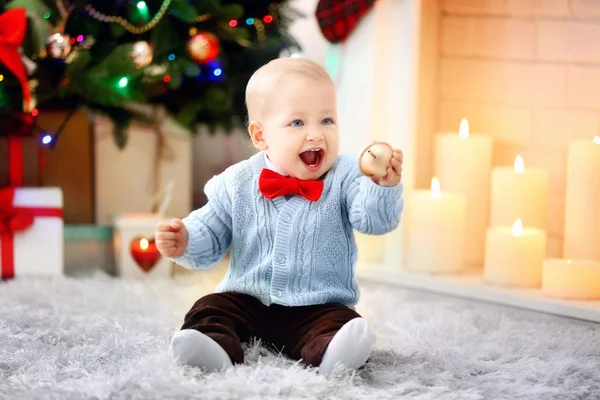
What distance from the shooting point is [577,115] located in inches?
73.5

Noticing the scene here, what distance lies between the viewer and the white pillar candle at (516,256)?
172 centimetres

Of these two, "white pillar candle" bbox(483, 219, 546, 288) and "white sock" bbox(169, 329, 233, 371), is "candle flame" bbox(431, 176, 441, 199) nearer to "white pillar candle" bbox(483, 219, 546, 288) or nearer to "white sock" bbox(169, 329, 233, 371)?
"white pillar candle" bbox(483, 219, 546, 288)

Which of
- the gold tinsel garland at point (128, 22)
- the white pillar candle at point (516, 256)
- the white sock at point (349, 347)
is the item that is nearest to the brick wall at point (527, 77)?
the white pillar candle at point (516, 256)

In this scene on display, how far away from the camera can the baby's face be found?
1333 mm

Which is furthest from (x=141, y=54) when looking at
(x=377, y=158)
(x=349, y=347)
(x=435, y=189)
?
(x=349, y=347)

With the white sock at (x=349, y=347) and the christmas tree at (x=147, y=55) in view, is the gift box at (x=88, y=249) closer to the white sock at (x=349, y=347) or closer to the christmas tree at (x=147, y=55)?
the christmas tree at (x=147, y=55)

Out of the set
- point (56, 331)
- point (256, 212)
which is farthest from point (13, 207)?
point (256, 212)

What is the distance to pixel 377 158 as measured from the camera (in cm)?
127

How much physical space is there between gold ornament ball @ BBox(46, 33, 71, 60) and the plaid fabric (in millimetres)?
587

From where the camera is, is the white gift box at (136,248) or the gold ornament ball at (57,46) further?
the white gift box at (136,248)

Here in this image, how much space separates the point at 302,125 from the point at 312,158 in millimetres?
59

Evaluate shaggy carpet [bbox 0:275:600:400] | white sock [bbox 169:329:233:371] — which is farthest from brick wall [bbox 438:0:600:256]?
white sock [bbox 169:329:233:371]

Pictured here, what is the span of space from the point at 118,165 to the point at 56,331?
86 centimetres

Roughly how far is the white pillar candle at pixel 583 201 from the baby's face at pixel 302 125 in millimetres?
639
